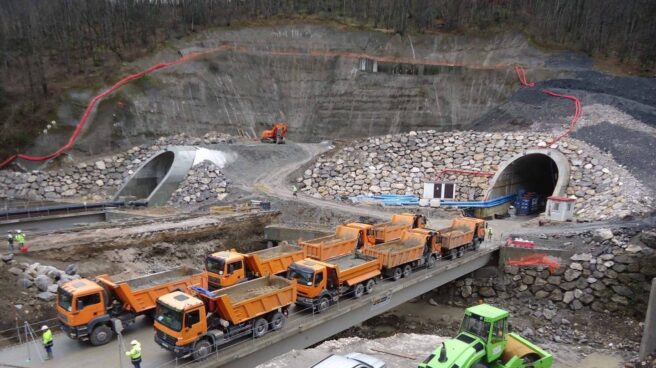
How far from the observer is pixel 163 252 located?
73.3ft

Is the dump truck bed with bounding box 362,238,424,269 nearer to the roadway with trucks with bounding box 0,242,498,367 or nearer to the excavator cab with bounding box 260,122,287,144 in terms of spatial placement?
the roadway with trucks with bounding box 0,242,498,367

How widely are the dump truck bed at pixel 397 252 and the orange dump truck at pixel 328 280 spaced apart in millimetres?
619

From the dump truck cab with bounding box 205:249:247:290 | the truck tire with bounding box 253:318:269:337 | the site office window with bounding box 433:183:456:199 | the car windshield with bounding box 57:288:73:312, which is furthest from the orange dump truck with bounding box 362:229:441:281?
the site office window with bounding box 433:183:456:199

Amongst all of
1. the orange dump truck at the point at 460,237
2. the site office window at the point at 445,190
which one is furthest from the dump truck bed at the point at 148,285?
the site office window at the point at 445,190

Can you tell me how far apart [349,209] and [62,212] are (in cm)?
1858

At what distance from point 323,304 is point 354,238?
5.30 m

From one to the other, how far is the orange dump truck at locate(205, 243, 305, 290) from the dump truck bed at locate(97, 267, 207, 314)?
0.46 m

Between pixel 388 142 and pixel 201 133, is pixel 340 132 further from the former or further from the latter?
pixel 201 133

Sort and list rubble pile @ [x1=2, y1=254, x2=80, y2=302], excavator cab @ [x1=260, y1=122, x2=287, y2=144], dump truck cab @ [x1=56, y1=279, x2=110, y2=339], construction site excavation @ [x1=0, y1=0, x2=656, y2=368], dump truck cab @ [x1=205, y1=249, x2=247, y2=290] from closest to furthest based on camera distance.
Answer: dump truck cab @ [x1=56, y1=279, x2=110, y2=339], construction site excavation @ [x1=0, y1=0, x2=656, y2=368], dump truck cab @ [x1=205, y1=249, x2=247, y2=290], rubble pile @ [x1=2, y1=254, x2=80, y2=302], excavator cab @ [x1=260, y1=122, x2=287, y2=144]

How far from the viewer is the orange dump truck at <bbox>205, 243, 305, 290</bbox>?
574 inches

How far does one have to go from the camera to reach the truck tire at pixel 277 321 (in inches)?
488

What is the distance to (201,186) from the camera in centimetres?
3170

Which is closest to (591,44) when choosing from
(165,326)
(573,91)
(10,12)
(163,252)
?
(573,91)

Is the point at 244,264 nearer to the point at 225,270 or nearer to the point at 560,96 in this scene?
the point at 225,270
